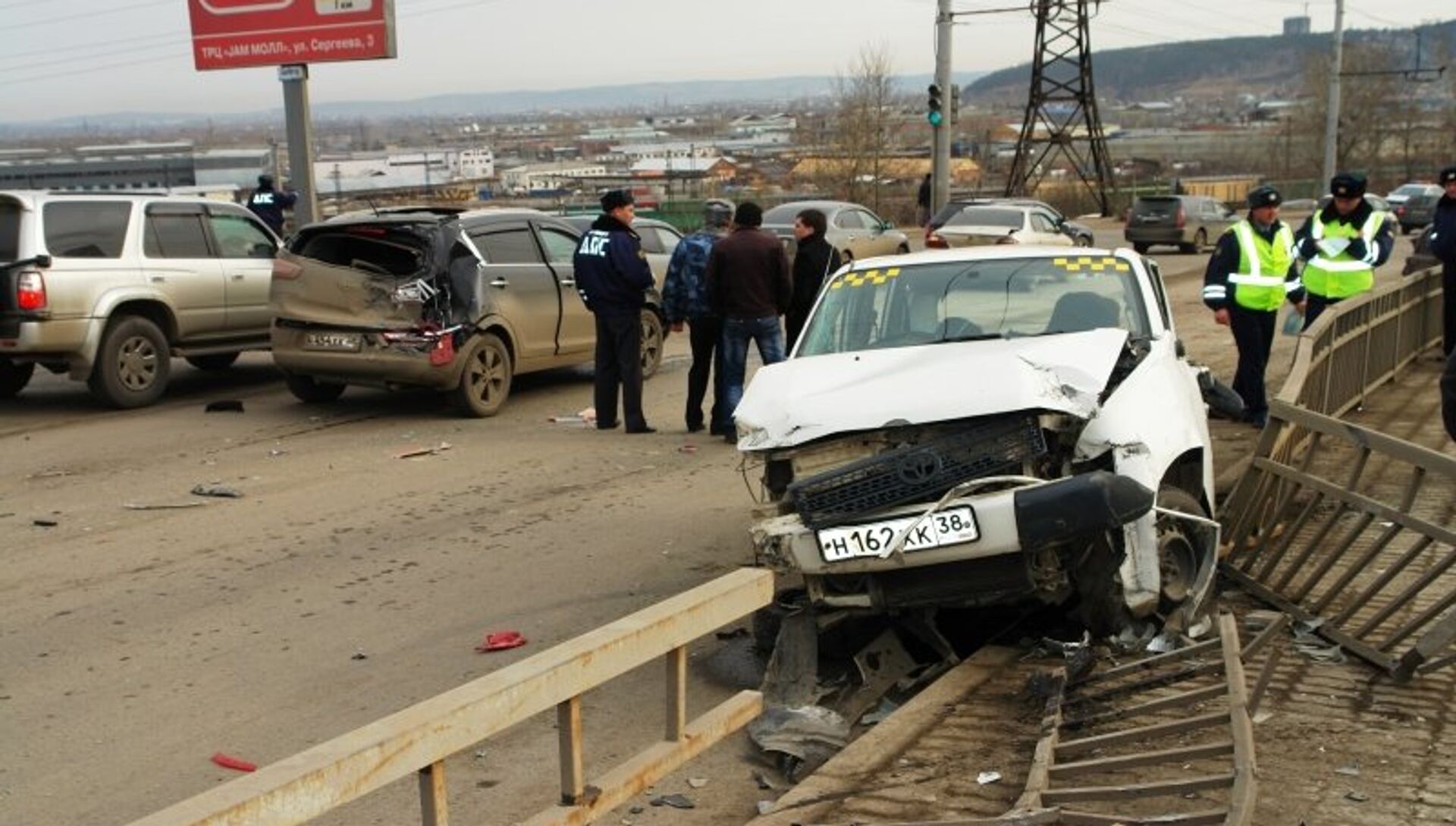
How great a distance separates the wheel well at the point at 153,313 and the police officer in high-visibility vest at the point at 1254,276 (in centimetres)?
900

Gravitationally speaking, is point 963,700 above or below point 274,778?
below

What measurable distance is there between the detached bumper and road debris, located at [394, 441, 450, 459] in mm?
5939

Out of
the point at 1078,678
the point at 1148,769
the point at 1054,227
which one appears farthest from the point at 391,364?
the point at 1054,227

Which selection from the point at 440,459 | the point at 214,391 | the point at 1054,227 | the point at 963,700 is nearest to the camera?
the point at 963,700

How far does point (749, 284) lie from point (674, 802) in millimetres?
6484

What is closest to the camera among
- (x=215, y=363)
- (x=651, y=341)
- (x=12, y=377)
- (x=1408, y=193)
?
(x=12, y=377)

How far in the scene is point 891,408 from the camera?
19.3 ft

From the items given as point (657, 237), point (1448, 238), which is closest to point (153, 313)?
point (657, 237)

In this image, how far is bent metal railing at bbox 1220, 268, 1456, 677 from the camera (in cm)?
576

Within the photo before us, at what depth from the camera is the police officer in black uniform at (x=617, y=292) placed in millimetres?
11469

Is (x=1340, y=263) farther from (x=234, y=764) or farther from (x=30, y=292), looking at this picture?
(x=30, y=292)

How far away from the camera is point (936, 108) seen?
31172mm

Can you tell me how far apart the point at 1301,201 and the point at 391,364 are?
63.3 metres

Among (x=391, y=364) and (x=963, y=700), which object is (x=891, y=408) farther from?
(x=391, y=364)
